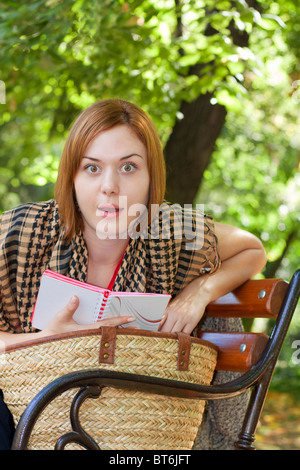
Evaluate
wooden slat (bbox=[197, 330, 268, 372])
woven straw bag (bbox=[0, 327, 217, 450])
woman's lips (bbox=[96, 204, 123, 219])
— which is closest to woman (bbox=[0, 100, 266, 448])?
woman's lips (bbox=[96, 204, 123, 219])

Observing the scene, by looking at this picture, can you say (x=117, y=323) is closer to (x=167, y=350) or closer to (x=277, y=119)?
(x=167, y=350)

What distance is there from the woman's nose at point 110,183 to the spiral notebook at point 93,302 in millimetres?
364

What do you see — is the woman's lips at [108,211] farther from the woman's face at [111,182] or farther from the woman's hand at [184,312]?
the woman's hand at [184,312]

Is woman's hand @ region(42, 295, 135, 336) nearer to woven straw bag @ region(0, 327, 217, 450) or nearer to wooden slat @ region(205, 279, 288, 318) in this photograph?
woven straw bag @ region(0, 327, 217, 450)

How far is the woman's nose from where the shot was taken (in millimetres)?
1844

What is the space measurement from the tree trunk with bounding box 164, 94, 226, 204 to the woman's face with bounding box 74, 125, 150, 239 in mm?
1761

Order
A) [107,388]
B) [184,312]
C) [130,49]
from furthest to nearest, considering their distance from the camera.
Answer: [130,49]
[184,312]
[107,388]

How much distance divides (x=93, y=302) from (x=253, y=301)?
0.62 metres

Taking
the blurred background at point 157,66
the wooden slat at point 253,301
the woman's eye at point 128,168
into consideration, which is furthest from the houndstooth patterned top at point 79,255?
the blurred background at point 157,66

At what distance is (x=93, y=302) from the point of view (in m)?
1.62

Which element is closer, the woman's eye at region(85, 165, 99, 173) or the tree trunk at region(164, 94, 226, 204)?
the woman's eye at region(85, 165, 99, 173)

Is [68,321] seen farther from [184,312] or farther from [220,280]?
[220,280]

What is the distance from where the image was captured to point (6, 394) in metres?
1.60

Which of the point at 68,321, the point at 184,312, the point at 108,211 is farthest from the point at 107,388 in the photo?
the point at 108,211
